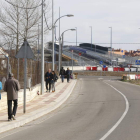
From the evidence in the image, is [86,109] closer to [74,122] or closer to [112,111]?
[112,111]

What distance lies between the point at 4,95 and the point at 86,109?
4.07 metres

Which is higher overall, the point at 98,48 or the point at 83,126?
the point at 98,48

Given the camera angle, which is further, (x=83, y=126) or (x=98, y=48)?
(x=98, y=48)

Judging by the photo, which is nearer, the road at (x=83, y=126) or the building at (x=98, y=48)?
the road at (x=83, y=126)

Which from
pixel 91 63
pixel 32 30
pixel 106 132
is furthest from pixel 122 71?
pixel 106 132

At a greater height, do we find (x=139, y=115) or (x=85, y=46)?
(x=85, y=46)

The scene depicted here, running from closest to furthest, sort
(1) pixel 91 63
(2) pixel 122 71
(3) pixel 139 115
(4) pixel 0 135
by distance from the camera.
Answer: (4) pixel 0 135 < (3) pixel 139 115 < (2) pixel 122 71 < (1) pixel 91 63

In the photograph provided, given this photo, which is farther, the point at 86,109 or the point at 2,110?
the point at 86,109

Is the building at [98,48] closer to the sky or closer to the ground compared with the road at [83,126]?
closer to the sky

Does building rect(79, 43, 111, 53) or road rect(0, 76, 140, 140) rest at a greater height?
building rect(79, 43, 111, 53)

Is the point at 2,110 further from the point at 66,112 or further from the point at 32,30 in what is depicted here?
the point at 32,30

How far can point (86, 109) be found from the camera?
16641 mm

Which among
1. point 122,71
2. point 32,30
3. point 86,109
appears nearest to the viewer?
point 86,109

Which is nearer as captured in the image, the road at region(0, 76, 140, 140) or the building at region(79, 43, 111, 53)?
the road at region(0, 76, 140, 140)
